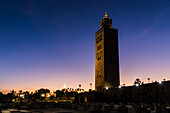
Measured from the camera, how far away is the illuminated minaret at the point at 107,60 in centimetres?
8088

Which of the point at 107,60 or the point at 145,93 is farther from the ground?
the point at 107,60

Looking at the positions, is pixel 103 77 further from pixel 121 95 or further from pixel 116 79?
pixel 121 95

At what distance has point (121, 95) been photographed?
62656 mm

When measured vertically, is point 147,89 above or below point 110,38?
below

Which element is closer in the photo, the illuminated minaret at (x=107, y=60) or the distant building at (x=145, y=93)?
the distant building at (x=145, y=93)

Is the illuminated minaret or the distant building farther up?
the illuminated minaret

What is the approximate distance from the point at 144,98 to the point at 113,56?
1374 inches

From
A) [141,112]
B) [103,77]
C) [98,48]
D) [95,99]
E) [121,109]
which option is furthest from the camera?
[98,48]

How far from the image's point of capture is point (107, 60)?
82812mm

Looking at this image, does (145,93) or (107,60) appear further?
(107,60)

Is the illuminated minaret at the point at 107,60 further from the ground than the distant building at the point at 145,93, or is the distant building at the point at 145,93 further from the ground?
the illuminated minaret at the point at 107,60

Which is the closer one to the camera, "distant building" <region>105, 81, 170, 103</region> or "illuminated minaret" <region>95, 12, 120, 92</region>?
"distant building" <region>105, 81, 170, 103</region>

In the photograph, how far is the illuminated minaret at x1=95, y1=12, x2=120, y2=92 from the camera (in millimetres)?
80875

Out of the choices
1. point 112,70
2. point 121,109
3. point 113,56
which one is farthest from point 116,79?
point 121,109
